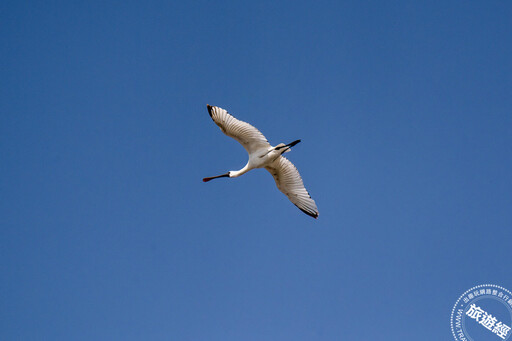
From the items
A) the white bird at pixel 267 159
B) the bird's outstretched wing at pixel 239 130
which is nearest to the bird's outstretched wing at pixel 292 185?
the white bird at pixel 267 159

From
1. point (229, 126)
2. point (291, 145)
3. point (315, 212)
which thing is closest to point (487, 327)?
point (315, 212)

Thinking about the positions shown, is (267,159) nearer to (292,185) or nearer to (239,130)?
(239,130)

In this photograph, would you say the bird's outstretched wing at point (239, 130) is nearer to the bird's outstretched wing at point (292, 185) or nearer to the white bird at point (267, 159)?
the white bird at point (267, 159)

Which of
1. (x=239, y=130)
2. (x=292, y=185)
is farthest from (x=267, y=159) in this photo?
(x=292, y=185)

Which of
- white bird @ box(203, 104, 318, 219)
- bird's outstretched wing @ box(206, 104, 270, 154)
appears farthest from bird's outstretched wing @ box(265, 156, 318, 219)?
bird's outstretched wing @ box(206, 104, 270, 154)

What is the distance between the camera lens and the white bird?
14453 mm

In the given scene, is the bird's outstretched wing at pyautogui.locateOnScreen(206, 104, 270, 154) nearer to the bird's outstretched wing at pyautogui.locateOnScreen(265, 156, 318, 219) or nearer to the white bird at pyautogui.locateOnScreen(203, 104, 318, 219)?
the white bird at pyautogui.locateOnScreen(203, 104, 318, 219)

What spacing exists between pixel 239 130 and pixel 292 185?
2.62m

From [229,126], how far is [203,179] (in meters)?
3.11

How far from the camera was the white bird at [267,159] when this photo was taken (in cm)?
1445

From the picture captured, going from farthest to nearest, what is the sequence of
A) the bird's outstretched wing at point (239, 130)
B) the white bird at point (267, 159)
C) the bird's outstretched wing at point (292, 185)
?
Result: the bird's outstretched wing at point (292, 185) < the white bird at point (267, 159) < the bird's outstretched wing at point (239, 130)

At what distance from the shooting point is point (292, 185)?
1630cm

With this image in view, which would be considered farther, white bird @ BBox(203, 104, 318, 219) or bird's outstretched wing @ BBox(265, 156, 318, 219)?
bird's outstretched wing @ BBox(265, 156, 318, 219)

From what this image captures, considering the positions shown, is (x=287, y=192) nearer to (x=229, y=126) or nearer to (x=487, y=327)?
(x=229, y=126)
